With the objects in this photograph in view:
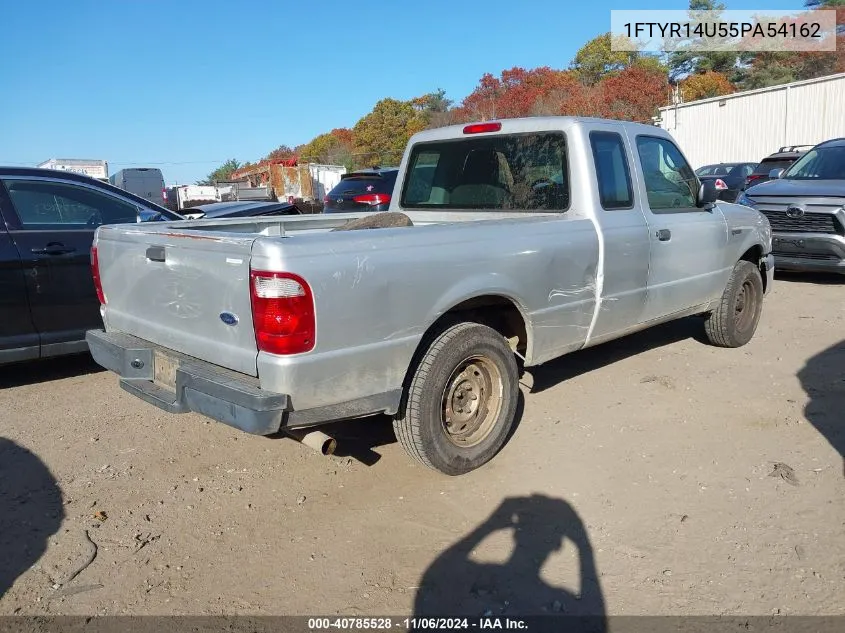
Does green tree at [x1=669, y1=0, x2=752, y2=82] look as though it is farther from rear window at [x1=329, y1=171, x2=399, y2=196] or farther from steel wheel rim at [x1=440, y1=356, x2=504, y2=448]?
steel wheel rim at [x1=440, y1=356, x2=504, y2=448]

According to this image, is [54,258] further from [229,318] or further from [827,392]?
[827,392]

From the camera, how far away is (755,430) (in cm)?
429

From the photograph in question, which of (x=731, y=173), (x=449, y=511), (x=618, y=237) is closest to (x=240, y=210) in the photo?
(x=618, y=237)

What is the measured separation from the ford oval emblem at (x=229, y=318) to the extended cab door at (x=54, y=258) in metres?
2.83

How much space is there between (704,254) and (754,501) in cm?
245

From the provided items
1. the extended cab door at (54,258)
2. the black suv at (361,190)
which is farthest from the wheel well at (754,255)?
the black suv at (361,190)

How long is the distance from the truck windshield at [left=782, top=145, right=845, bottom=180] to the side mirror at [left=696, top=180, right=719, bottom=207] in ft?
16.2

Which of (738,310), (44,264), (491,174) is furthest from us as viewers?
(738,310)

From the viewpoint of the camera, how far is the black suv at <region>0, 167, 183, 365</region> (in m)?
4.98

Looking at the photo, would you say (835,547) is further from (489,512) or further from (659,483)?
(489,512)

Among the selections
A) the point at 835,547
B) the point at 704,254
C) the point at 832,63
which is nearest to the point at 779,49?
the point at 832,63

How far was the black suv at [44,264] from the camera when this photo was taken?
196 inches

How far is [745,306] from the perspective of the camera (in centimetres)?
616

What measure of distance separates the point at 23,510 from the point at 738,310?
227 inches
